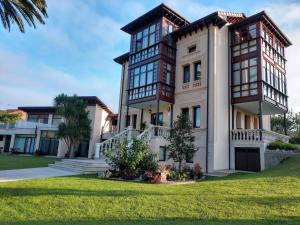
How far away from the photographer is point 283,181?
9.86 meters

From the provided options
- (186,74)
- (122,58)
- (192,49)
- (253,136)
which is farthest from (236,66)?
(122,58)

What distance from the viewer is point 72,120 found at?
27000mm

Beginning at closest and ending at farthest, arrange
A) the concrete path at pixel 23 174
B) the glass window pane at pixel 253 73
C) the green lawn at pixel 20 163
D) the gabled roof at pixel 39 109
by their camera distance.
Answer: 1. the concrete path at pixel 23 174
2. the green lawn at pixel 20 163
3. the glass window pane at pixel 253 73
4. the gabled roof at pixel 39 109

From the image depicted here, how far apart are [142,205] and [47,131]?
3034 cm

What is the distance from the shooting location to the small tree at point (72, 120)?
86.9ft

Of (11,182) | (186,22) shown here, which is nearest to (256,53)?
(186,22)

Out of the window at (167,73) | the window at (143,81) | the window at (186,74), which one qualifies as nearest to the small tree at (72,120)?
the window at (143,81)

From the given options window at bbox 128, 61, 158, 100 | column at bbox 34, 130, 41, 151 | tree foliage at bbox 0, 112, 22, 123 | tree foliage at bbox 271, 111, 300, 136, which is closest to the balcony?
column at bbox 34, 130, 41, 151

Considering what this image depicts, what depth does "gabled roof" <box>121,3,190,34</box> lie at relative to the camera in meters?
19.4

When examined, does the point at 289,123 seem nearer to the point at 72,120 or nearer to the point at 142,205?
the point at 72,120

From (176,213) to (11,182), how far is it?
22.3 ft

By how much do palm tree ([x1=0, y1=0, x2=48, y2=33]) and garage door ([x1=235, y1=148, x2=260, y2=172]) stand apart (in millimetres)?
14389

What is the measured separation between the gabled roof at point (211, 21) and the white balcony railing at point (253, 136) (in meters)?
8.12

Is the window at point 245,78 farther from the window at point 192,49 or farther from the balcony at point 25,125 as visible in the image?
the balcony at point 25,125
